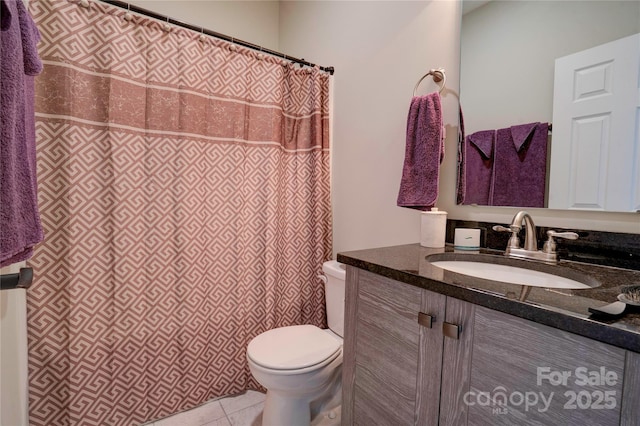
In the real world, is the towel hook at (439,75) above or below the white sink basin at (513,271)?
above

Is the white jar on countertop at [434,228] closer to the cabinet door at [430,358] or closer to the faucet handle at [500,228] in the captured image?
the faucet handle at [500,228]

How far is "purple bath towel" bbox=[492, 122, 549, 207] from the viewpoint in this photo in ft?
3.47

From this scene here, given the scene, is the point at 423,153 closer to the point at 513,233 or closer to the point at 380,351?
the point at 513,233

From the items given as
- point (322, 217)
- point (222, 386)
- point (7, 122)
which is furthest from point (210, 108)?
point (222, 386)

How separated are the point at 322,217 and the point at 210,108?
0.89 m

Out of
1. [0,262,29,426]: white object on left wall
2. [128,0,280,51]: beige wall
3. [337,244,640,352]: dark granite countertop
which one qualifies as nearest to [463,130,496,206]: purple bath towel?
[337,244,640,352]: dark granite countertop

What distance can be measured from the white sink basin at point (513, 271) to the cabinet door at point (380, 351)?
0.87ft

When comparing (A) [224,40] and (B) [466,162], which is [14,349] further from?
(B) [466,162]

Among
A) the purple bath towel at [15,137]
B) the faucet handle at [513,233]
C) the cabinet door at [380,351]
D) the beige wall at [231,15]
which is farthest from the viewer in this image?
the beige wall at [231,15]

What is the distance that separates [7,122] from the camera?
1.96ft

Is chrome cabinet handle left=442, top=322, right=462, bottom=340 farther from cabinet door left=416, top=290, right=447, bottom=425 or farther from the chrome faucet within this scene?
the chrome faucet

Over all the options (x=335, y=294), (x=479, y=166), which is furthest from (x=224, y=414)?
(x=479, y=166)

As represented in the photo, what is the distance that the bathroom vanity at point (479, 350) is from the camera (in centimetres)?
50

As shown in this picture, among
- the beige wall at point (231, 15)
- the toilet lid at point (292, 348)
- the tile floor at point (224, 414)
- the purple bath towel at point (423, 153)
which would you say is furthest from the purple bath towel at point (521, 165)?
the beige wall at point (231, 15)
